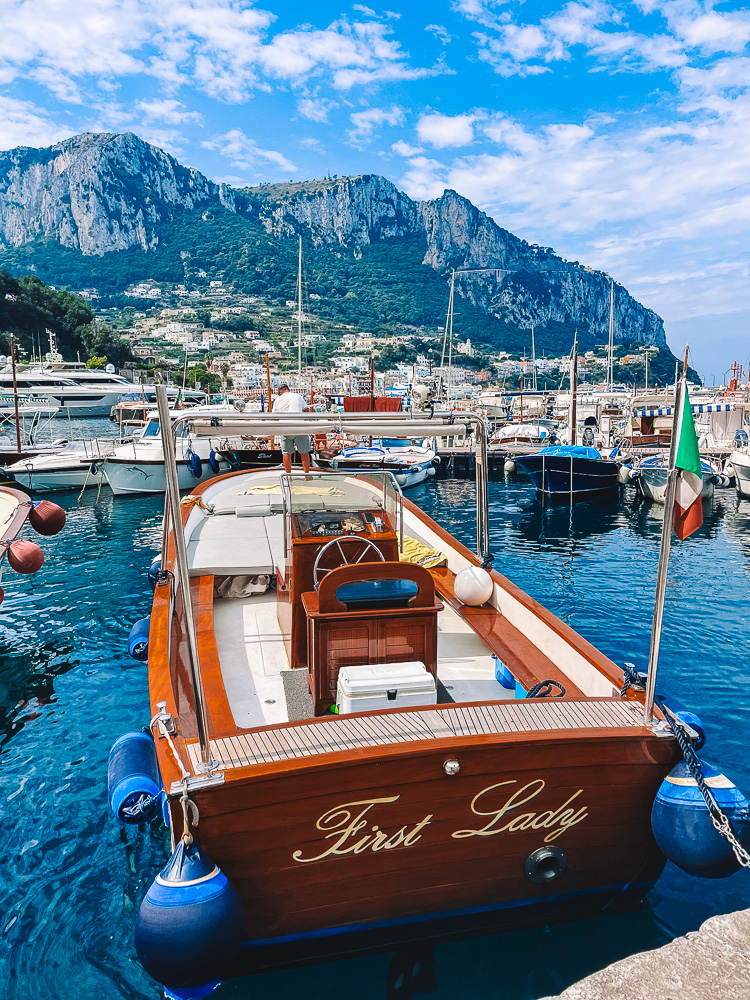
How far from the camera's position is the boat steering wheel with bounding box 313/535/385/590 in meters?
5.14

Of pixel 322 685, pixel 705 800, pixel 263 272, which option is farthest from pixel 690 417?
pixel 263 272

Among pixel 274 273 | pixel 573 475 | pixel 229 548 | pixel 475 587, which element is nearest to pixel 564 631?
pixel 475 587

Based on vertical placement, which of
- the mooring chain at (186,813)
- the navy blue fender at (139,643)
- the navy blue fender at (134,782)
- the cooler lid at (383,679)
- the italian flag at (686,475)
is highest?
the italian flag at (686,475)

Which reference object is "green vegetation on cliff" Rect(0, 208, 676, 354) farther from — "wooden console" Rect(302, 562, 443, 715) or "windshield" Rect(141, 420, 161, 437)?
"wooden console" Rect(302, 562, 443, 715)

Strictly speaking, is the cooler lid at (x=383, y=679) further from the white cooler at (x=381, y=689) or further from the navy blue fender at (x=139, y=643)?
the navy blue fender at (x=139, y=643)

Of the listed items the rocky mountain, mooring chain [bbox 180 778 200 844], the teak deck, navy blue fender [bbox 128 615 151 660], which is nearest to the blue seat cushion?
the teak deck

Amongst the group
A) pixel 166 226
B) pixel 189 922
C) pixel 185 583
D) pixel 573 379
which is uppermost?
pixel 166 226

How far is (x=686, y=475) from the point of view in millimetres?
3572

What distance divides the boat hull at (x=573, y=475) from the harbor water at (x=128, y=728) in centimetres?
567

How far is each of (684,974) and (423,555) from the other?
5663mm

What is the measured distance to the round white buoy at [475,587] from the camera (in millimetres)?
6617

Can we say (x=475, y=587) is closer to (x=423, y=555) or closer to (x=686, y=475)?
(x=423, y=555)

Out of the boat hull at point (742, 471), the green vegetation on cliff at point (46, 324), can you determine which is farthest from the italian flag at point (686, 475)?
A: the green vegetation on cliff at point (46, 324)

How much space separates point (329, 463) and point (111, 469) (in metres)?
8.44
